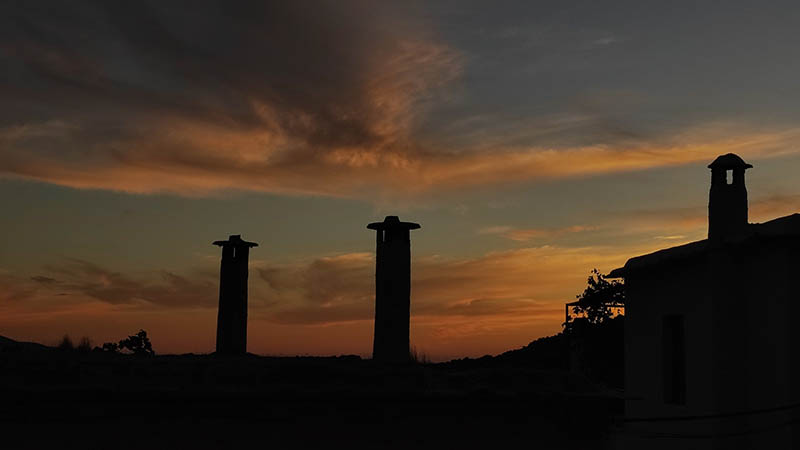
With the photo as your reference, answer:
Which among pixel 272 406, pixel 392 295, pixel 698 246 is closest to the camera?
pixel 698 246

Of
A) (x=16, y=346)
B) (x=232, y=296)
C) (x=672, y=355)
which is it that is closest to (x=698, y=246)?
(x=672, y=355)

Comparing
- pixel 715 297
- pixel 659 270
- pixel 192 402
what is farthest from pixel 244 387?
pixel 715 297

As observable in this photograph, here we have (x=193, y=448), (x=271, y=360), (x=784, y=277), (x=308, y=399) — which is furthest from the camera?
(x=271, y=360)

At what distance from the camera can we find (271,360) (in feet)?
61.3

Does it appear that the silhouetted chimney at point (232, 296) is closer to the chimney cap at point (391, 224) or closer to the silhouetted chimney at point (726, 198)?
the chimney cap at point (391, 224)

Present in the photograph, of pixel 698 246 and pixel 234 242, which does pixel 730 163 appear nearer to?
pixel 698 246

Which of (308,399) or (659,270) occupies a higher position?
(659,270)

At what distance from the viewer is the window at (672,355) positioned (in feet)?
45.4

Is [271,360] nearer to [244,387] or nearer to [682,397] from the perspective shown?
[244,387]

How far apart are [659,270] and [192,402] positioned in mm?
8596

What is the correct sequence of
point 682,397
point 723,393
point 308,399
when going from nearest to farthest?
point 723,393 < point 682,397 < point 308,399

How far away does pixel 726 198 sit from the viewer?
510 inches

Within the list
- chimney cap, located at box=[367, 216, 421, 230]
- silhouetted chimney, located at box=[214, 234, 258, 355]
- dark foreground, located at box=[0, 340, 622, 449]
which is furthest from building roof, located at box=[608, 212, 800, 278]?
silhouetted chimney, located at box=[214, 234, 258, 355]

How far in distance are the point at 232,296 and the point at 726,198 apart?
1260 cm
